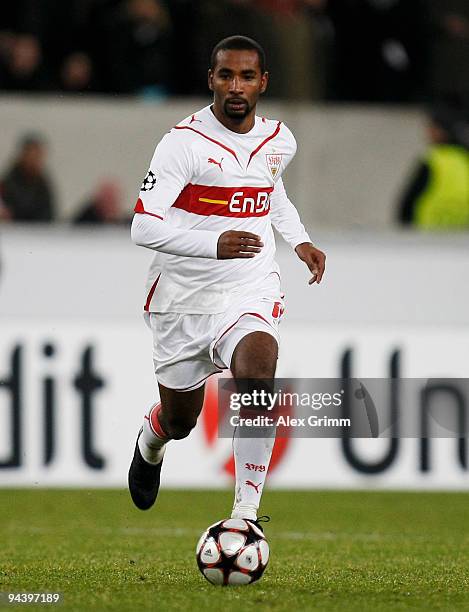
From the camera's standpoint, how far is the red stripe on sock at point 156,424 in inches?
285

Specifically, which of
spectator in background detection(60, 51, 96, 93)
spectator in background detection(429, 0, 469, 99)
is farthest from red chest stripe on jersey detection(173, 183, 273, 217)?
spectator in background detection(429, 0, 469, 99)

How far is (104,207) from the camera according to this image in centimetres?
1148

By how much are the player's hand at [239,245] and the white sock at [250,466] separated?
710 millimetres

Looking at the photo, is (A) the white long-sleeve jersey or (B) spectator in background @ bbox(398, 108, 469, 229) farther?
(B) spectator in background @ bbox(398, 108, 469, 229)

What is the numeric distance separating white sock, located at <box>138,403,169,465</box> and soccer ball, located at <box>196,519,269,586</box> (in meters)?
1.29

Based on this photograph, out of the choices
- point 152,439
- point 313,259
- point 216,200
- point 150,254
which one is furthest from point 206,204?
point 150,254

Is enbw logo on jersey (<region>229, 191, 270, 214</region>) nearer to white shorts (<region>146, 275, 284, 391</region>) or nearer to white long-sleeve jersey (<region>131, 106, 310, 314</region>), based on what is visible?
white long-sleeve jersey (<region>131, 106, 310, 314</region>)

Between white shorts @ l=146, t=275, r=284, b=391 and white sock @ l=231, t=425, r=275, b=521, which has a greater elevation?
white shorts @ l=146, t=275, r=284, b=391

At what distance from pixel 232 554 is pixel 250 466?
0.41 metres

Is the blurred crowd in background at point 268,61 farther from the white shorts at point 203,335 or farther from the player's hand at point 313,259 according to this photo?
the player's hand at point 313,259

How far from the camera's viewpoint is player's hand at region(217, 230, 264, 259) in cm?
591

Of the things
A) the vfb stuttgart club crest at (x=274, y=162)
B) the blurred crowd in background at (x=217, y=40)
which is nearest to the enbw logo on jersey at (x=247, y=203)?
the vfb stuttgart club crest at (x=274, y=162)

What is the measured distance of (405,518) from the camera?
9414 mm

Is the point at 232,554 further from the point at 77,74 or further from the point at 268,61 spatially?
the point at 77,74
